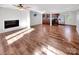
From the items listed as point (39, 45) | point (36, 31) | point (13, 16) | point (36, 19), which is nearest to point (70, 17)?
point (36, 19)

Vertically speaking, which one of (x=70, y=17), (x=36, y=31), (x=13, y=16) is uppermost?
(x=70, y=17)

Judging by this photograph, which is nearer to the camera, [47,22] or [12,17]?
[12,17]

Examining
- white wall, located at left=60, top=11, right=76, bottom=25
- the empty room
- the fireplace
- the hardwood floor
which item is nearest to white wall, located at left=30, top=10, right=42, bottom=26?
the empty room

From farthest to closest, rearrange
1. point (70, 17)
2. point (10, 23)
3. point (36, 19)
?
1. point (36, 19)
2. point (70, 17)
3. point (10, 23)

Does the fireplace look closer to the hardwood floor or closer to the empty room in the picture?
the empty room

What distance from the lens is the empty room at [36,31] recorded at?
375cm

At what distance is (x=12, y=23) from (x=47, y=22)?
292 inches

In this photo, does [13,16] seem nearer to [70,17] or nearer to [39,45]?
[39,45]

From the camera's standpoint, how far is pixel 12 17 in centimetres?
804

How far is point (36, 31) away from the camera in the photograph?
7.96 m

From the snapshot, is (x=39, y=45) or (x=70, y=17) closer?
(x=39, y=45)

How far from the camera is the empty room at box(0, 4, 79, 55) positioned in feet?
12.3
